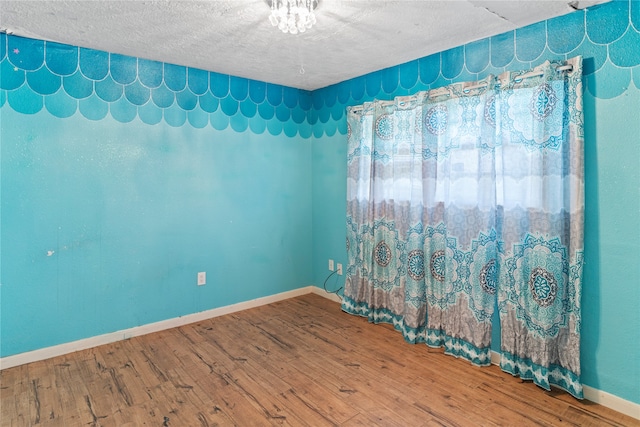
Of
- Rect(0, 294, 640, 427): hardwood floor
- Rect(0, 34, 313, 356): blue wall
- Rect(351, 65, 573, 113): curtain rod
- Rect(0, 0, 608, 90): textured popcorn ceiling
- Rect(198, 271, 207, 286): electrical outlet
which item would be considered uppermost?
Rect(0, 0, 608, 90): textured popcorn ceiling

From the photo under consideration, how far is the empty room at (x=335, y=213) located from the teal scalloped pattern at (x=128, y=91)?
2 centimetres

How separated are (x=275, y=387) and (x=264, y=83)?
2765 mm

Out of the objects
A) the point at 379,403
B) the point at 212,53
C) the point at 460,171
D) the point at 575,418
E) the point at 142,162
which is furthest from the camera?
the point at 142,162

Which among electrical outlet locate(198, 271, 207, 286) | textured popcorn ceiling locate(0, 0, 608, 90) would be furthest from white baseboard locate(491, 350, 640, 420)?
electrical outlet locate(198, 271, 207, 286)

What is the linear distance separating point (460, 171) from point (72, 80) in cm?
290

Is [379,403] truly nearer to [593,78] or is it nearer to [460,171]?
[460,171]

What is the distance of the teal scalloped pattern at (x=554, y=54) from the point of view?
1.93 metres

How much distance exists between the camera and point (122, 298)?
2922 mm

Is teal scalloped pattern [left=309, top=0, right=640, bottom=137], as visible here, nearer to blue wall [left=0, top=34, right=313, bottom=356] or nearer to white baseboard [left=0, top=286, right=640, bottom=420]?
blue wall [left=0, top=34, right=313, bottom=356]

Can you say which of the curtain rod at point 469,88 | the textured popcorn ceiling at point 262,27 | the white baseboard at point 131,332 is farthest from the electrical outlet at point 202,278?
the curtain rod at point 469,88

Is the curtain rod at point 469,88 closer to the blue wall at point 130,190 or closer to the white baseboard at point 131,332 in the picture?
the blue wall at point 130,190

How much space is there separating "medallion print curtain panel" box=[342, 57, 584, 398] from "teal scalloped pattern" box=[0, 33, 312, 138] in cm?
109

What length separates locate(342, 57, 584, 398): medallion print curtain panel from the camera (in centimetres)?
211

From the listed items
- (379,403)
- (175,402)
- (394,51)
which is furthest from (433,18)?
(175,402)
